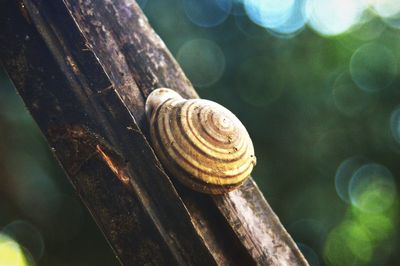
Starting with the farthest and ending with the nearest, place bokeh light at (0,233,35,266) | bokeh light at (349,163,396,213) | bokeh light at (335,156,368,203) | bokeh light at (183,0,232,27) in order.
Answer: bokeh light at (183,0,232,27)
bokeh light at (335,156,368,203)
bokeh light at (349,163,396,213)
bokeh light at (0,233,35,266)

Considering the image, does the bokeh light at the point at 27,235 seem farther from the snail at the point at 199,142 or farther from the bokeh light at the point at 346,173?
the bokeh light at the point at 346,173

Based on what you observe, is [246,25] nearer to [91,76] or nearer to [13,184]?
[13,184]

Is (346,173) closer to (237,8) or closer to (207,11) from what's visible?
(237,8)

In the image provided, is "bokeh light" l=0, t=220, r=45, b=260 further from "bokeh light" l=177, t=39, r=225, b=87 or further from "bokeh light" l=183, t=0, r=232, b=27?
"bokeh light" l=183, t=0, r=232, b=27

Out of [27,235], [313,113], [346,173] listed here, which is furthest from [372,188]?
[27,235]

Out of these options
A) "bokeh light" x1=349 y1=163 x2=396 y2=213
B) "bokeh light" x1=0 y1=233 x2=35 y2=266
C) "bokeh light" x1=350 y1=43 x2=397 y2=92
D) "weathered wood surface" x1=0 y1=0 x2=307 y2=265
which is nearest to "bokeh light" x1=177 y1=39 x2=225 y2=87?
"bokeh light" x1=350 y1=43 x2=397 y2=92
